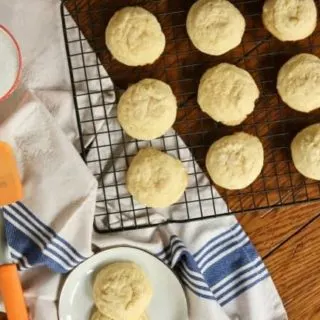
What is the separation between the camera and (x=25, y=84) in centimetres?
135

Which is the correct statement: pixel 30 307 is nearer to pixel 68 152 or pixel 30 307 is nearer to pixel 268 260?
pixel 68 152

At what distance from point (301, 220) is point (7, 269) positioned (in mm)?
505

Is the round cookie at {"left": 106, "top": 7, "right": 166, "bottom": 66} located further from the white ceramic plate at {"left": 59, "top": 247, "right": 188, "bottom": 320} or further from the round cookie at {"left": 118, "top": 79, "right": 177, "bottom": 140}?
the white ceramic plate at {"left": 59, "top": 247, "right": 188, "bottom": 320}

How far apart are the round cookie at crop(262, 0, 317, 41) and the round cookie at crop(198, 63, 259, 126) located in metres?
0.09

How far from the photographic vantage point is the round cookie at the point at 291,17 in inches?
50.6

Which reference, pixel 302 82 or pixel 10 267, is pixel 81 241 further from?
pixel 302 82

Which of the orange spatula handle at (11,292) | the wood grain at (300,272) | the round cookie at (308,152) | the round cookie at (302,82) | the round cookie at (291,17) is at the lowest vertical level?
the wood grain at (300,272)

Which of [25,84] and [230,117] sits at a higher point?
[25,84]

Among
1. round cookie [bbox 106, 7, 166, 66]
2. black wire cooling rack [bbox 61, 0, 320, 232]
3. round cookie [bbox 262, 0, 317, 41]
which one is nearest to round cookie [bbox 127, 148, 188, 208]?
black wire cooling rack [bbox 61, 0, 320, 232]

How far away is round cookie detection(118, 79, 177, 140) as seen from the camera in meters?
1.29

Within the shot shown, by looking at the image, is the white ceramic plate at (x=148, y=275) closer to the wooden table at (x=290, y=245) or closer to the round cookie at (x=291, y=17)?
the wooden table at (x=290, y=245)

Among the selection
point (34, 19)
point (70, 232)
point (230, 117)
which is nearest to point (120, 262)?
point (70, 232)

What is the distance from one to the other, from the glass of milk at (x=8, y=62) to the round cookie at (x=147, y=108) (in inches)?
7.1

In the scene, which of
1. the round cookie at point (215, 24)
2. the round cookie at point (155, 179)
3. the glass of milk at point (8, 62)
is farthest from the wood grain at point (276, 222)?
the glass of milk at point (8, 62)
